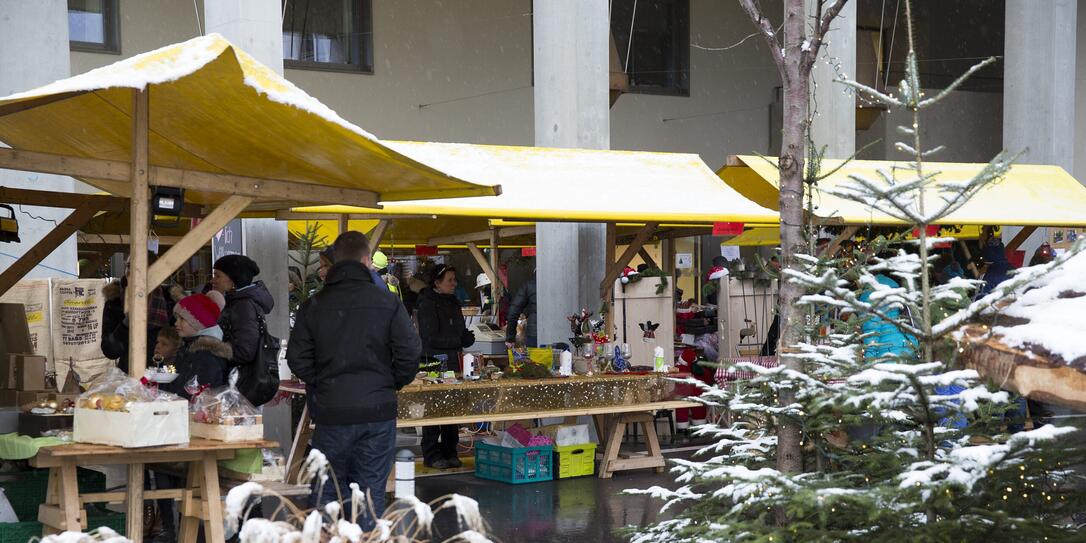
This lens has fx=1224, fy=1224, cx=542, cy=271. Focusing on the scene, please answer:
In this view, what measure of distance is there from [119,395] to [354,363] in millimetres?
1114

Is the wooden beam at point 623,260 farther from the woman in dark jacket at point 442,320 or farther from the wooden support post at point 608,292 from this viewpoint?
the woman in dark jacket at point 442,320

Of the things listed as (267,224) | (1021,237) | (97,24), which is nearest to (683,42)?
(1021,237)

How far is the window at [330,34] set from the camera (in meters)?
19.0

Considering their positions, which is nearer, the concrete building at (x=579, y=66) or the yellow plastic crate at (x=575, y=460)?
the yellow plastic crate at (x=575, y=460)

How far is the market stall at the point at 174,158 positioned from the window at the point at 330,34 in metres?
12.4

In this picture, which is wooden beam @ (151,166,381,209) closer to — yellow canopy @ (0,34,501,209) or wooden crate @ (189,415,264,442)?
yellow canopy @ (0,34,501,209)

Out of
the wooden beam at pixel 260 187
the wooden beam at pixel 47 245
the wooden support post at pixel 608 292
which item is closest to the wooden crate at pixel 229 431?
the wooden beam at pixel 260 187

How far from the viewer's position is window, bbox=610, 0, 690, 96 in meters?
22.2

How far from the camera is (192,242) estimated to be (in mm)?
6000

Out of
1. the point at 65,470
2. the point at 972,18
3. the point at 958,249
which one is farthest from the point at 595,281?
the point at 972,18

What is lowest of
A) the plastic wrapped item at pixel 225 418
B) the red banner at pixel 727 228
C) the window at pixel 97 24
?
the plastic wrapped item at pixel 225 418

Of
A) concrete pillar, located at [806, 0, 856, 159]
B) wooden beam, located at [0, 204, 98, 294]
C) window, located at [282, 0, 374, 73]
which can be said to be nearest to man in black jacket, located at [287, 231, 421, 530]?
wooden beam, located at [0, 204, 98, 294]

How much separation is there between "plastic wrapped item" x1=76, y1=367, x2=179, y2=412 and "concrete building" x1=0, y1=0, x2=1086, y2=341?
14.3 ft

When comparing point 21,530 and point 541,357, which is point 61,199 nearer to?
point 21,530
